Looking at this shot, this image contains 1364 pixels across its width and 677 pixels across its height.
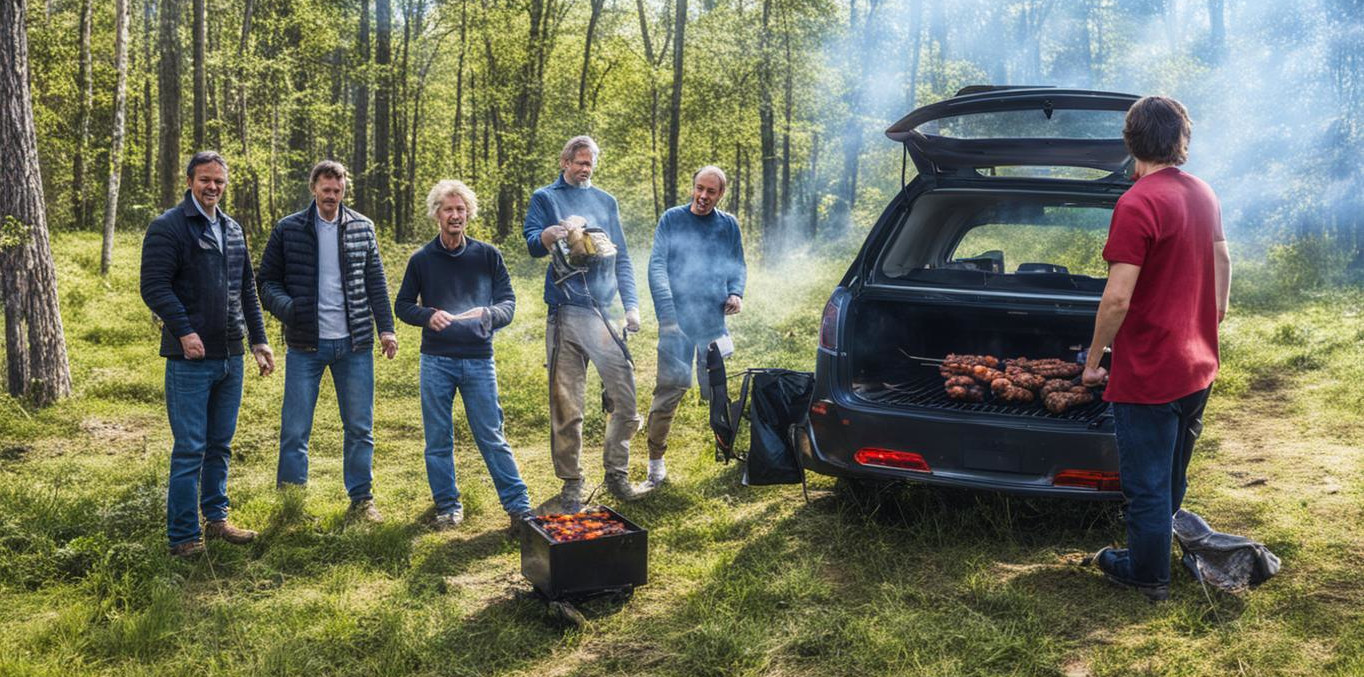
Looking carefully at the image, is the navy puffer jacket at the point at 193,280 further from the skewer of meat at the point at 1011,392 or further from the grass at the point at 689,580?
the skewer of meat at the point at 1011,392

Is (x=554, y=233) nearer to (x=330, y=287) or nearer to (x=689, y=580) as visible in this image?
(x=330, y=287)

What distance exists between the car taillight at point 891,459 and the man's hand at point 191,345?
9.39 ft

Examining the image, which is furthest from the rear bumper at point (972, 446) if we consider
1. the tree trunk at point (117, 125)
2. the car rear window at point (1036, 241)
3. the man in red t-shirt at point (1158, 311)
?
the tree trunk at point (117, 125)

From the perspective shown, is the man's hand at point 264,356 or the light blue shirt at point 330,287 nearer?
the man's hand at point 264,356

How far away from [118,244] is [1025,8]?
27.0m

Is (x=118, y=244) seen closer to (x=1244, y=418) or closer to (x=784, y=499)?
(x=784, y=499)

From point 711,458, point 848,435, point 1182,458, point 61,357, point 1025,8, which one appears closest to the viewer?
point 1182,458

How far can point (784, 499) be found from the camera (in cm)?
515

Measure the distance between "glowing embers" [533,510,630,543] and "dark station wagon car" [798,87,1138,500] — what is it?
979mm

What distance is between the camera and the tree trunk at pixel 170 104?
1552 cm

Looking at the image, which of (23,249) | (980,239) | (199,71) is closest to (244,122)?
(199,71)

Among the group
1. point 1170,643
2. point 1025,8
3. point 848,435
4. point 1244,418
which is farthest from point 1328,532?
point 1025,8

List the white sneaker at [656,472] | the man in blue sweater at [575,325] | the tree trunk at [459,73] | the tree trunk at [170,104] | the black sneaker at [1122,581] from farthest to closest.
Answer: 1. the tree trunk at [459,73]
2. the tree trunk at [170,104]
3. the white sneaker at [656,472]
4. the man in blue sweater at [575,325]
5. the black sneaker at [1122,581]

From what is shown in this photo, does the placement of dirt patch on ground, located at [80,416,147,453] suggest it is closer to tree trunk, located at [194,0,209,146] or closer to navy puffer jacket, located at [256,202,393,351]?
navy puffer jacket, located at [256,202,393,351]
